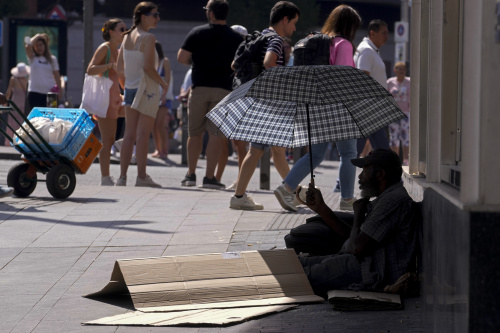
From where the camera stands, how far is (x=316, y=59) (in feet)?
30.7

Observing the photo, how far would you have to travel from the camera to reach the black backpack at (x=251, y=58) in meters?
9.88

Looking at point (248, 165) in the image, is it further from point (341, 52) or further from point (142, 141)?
point (142, 141)

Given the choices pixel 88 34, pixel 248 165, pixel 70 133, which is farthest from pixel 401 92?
pixel 248 165

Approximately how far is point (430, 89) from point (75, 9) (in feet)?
108

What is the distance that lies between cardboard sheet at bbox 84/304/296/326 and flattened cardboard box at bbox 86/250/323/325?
93 millimetres

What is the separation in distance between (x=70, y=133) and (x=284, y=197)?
2.46m

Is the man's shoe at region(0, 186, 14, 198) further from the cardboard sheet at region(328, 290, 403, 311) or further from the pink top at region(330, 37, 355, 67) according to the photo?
the cardboard sheet at region(328, 290, 403, 311)

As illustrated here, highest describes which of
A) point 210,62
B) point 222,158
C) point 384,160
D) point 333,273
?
point 210,62

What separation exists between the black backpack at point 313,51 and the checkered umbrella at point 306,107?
1774 millimetres

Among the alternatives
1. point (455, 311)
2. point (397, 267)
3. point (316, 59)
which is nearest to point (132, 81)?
point (316, 59)

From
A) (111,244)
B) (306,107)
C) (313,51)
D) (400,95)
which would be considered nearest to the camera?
(306,107)

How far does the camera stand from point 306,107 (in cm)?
720

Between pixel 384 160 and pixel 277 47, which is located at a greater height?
pixel 277 47

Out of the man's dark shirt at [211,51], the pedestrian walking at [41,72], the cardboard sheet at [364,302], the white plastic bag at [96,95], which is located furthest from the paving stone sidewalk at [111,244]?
the pedestrian walking at [41,72]
